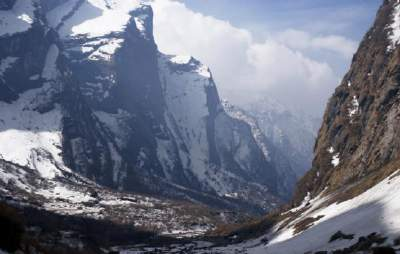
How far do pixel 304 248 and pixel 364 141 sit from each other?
108 m

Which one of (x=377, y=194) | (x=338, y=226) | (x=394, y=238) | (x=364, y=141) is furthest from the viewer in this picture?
(x=364, y=141)

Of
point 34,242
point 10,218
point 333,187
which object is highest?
point 10,218

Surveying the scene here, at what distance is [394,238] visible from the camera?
59094 mm

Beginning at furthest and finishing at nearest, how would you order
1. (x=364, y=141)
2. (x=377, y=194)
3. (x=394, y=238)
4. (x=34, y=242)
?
(x=364, y=141) → (x=377, y=194) → (x=394, y=238) → (x=34, y=242)

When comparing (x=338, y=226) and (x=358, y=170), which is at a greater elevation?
(x=338, y=226)

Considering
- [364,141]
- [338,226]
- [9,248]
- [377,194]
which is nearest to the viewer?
[9,248]

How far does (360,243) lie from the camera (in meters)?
66.5

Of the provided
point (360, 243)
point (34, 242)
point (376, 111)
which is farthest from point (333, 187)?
point (34, 242)

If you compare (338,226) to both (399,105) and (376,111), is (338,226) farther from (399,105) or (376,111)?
(376,111)

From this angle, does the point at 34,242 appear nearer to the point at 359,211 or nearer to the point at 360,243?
the point at 360,243

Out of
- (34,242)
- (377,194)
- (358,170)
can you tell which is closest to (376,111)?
(358,170)

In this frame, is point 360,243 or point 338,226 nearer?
point 360,243

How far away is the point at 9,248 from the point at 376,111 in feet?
608

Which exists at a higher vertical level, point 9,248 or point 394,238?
point 9,248
